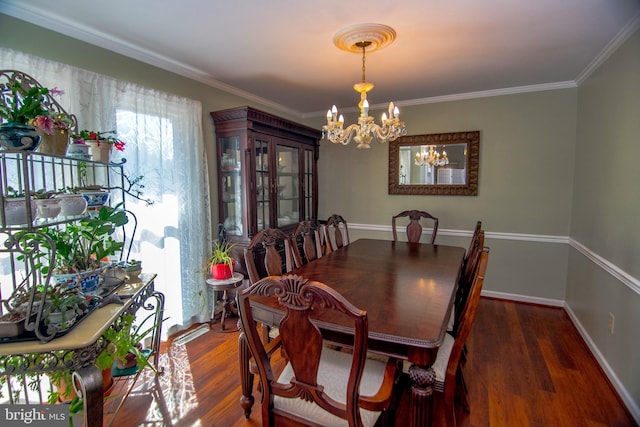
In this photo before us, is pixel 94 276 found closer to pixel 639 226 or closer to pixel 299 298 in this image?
pixel 299 298

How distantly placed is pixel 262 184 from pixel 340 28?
1647 millimetres

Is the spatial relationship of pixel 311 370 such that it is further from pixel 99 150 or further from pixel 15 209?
pixel 99 150

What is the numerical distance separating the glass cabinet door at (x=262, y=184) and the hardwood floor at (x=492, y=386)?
3.80 ft

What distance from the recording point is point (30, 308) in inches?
48.4

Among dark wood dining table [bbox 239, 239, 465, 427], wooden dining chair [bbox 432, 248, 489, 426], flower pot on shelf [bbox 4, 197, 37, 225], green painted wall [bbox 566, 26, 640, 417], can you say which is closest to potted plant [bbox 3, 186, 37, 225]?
flower pot on shelf [bbox 4, 197, 37, 225]

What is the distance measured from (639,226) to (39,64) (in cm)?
374

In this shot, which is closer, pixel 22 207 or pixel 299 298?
pixel 299 298

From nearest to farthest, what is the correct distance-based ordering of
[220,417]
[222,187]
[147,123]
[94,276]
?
[94,276] → [220,417] → [147,123] → [222,187]

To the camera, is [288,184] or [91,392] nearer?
[91,392]

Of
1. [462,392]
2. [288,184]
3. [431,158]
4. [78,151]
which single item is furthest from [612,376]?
[78,151]

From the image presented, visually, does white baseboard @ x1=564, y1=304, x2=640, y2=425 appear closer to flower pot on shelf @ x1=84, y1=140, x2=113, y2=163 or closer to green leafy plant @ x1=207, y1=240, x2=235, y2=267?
green leafy plant @ x1=207, y1=240, x2=235, y2=267

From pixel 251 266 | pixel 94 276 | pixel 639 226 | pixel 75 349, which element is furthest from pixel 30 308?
pixel 639 226

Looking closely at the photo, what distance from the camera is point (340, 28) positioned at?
2041mm

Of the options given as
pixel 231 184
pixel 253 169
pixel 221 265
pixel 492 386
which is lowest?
pixel 492 386
